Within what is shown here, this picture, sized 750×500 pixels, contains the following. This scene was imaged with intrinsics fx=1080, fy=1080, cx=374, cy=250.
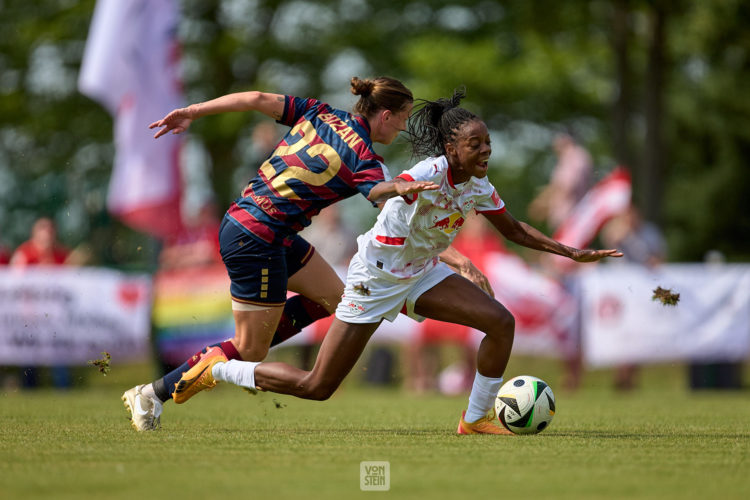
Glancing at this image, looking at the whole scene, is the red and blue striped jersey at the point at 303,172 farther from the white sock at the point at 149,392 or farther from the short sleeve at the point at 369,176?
the white sock at the point at 149,392

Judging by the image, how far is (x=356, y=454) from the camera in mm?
5703

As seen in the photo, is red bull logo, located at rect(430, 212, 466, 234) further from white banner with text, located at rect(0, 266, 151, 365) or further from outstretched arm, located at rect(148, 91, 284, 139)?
white banner with text, located at rect(0, 266, 151, 365)

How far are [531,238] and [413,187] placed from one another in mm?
1524

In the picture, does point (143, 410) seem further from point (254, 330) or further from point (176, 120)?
point (176, 120)

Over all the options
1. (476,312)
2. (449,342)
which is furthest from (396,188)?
(449,342)

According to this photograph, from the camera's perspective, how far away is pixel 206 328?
517 inches

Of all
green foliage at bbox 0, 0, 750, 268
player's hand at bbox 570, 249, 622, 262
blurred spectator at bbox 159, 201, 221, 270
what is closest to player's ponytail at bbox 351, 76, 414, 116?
player's hand at bbox 570, 249, 622, 262

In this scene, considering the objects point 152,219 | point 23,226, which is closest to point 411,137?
point 152,219

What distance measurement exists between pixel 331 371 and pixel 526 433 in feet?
4.57

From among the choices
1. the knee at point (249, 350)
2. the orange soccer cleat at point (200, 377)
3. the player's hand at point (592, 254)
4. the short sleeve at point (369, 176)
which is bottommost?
the orange soccer cleat at point (200, 377)

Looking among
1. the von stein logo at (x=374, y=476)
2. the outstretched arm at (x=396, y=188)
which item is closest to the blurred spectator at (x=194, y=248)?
the outstretched arm at (x=396, y=188)

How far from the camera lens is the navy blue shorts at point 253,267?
663 centimetres

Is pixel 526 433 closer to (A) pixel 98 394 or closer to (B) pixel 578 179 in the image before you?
(A) pixel 98 394

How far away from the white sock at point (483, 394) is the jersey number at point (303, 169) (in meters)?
1.58
